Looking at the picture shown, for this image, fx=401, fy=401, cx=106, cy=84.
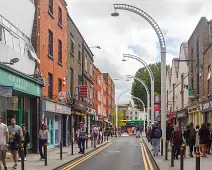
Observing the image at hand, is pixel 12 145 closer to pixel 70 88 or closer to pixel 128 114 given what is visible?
pixel 70 88

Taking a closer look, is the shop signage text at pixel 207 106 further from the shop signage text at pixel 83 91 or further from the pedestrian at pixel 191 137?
the shop signage text at pixel 83 91

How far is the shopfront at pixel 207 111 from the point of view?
28.1 metres

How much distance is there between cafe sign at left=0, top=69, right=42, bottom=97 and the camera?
1659cm

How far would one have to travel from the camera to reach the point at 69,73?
1282 inches

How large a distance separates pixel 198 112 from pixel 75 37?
12.5 meters

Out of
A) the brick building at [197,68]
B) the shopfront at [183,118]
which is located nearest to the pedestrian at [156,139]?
the brick building at [197,68]

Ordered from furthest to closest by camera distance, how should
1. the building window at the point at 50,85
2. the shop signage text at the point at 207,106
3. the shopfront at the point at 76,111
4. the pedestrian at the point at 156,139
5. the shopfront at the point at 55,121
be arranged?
the shopfront at the point at 76,111 → the shop signage text at the point at 207,106 → the building window at the point at 50,85 → the shopfront at the point at 55,121 → the pedestrian at the point at 156,139

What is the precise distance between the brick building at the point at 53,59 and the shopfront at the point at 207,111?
33.1 feet

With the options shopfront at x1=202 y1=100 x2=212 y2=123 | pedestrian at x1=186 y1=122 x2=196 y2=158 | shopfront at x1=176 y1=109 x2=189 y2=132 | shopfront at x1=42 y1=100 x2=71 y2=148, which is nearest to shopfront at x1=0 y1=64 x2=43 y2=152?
shopfront at x1=42 y1=100 x2=71 y2=148

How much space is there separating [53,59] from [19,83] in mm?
8118

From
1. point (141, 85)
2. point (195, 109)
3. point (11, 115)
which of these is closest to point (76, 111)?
point (195, 109)

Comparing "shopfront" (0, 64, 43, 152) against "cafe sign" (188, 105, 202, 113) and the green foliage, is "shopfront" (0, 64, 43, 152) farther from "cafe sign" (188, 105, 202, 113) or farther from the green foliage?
the green foliage

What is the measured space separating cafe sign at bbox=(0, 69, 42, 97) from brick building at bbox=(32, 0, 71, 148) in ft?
5.38

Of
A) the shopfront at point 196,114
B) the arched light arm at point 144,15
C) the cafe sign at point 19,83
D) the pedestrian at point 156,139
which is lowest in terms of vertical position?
the pedestrian at point 156,139
